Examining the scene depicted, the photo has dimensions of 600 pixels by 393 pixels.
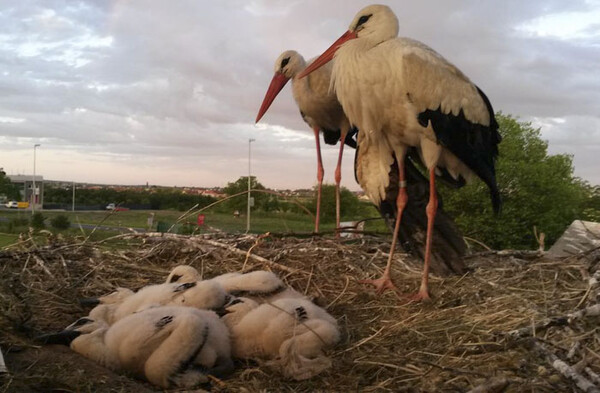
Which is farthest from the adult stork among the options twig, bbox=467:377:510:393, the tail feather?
twig, bbox=467:377:510:393

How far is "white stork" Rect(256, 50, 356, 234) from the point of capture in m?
4.15

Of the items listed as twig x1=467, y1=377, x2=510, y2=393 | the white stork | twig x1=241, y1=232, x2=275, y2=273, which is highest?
the white stork

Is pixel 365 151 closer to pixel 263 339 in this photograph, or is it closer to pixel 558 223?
pixel 263 339

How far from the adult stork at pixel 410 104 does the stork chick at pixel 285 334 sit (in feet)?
2.77

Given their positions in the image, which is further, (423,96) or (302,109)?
(302,109)

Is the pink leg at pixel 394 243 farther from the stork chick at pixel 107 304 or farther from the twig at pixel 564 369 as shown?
the stork chick at pixel 107 304

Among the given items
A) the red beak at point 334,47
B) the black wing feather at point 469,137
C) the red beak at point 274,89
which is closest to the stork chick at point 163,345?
the black wing feather at point 469,137

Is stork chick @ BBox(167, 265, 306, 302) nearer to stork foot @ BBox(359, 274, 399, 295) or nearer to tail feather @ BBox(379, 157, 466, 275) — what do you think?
stork foot @ BBox(359, 274, 399, 295)

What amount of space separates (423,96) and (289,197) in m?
1.21

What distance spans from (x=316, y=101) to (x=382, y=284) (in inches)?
74.5

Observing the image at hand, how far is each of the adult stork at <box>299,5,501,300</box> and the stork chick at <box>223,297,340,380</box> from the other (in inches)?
33.3

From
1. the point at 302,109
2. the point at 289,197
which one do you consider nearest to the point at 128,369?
the point at 289,197

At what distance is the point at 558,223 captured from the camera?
8945 millimetres

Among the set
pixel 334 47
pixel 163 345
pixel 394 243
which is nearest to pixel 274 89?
pixel 334 47
